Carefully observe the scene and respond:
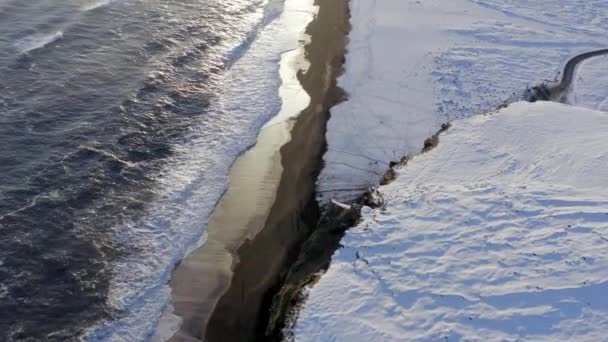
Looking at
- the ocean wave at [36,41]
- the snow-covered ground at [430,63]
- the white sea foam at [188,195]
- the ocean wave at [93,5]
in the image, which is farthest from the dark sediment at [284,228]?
the ocean wave at [93,5]

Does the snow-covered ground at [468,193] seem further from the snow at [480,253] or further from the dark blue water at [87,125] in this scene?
the dark blue water at [87,125]

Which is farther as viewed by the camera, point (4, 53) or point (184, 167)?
point (4, 53)

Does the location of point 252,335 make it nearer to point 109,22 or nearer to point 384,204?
point 384,204

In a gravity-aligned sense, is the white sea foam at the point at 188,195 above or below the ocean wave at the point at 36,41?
below

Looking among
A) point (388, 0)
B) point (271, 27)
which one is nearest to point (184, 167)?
point (271, 27)

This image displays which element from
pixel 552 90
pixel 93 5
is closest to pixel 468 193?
pixel 552 90

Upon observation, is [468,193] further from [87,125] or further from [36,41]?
[36,41]
